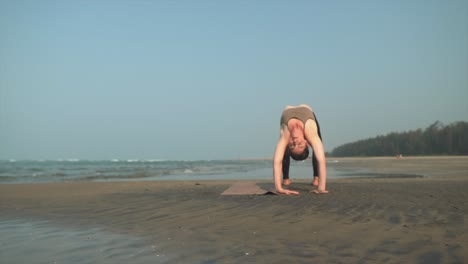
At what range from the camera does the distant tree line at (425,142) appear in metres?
62.8

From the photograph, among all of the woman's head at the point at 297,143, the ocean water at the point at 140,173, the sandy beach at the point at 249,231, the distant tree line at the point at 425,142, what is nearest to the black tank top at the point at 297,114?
the woman's head at the point at 297,143

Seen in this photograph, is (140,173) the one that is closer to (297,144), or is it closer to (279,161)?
(297,144)

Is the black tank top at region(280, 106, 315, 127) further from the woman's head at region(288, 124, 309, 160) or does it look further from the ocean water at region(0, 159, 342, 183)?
the ocean water at region(0, 159, 342, 183)

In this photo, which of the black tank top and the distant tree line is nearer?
the black tank top

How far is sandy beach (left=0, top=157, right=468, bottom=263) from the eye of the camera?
3.56 m

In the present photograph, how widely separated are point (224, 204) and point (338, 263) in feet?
13.3

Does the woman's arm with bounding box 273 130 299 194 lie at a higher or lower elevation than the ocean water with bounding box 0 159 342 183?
higher

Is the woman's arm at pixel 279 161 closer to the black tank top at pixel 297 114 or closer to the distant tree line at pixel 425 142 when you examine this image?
the black tank top at pixel 297 114

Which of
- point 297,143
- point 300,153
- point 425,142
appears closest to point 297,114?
point 297,143

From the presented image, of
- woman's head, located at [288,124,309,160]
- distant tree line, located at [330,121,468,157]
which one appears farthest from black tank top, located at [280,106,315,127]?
distant tree line, located at [330,121,468,157]

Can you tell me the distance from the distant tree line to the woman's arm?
62.5 metres

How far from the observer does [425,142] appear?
227 feet

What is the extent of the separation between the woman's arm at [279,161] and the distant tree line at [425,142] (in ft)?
205

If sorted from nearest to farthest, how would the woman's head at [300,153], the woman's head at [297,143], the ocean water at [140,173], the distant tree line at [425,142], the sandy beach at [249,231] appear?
the sandy beach at [249,231]
the woman's head at [297,143]
the woman's head at [300,153]
the ocean water at [140,173]
the distant tree line at [425,142]
